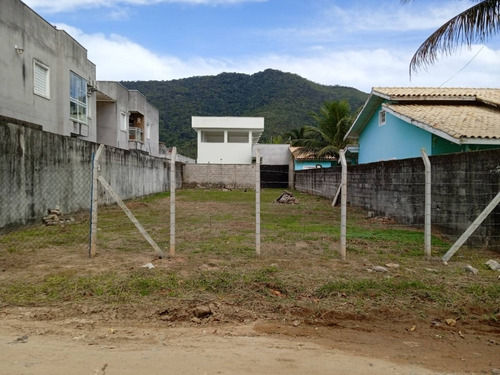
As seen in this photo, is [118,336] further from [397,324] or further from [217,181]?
[217,181]

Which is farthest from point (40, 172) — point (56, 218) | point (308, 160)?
point (308, 160)

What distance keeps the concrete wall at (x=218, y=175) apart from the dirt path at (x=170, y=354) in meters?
25.1

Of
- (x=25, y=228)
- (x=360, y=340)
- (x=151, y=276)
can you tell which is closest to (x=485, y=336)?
(x=360, y=340)

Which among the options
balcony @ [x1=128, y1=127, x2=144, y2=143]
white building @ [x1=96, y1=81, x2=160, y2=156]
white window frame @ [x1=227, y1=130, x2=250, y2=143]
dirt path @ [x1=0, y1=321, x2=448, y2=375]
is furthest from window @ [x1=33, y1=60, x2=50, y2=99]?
white window frame @ [x1=227, y1=130, x2=250, y2=143]

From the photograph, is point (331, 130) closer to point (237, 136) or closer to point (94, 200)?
point (237, 136)

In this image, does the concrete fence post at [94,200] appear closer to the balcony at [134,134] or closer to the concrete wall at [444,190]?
the concrete wall at [444,190]

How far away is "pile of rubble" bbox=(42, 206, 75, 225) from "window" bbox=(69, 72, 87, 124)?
925 cm

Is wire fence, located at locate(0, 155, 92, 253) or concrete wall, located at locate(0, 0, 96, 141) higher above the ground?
concrete wall, located at locate(0, 0, 96, 141)

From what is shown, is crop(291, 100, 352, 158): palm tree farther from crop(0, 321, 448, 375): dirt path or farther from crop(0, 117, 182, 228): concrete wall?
crop(0, 321, 448, 375): dirt path

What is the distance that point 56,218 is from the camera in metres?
9.51

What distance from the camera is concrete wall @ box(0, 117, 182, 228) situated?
7.95 meters

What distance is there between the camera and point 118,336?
11.1 feet

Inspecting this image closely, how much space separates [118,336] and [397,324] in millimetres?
2573

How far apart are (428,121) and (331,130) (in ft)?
57.3
